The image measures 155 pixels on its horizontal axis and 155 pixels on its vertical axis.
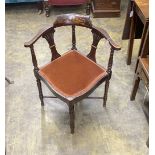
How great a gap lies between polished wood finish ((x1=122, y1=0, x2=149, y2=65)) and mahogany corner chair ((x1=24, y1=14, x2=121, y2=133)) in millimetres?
354

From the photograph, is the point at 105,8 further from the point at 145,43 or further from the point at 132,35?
the point at 145,43

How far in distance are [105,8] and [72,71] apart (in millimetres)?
1630

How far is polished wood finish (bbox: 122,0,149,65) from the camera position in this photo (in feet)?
7.05

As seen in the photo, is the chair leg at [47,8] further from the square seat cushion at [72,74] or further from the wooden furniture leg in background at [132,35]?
the square seat cushion at [72,74]

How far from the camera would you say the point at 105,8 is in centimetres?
343

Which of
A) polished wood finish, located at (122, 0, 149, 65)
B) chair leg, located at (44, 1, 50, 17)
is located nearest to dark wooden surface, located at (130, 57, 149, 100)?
polished wood finish, located at (122, 0, 149, 65)

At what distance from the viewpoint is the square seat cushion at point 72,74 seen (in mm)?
1950

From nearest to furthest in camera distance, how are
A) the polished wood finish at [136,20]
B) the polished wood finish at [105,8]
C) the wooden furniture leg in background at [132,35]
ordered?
the polished wood finish at [136,20], the wooden furniture leg in background at [132,35], the polished wood finish at [105,8]

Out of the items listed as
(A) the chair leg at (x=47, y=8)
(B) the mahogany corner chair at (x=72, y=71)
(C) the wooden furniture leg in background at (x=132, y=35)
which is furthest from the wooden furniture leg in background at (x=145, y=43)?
(A) the chair leg at (x=47, y=8)

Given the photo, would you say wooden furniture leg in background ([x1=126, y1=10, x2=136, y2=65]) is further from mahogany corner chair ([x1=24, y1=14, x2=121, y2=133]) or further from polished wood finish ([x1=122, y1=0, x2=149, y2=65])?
mahogany corner chair ([x1=24, y1=14, x2=121, y2=133])

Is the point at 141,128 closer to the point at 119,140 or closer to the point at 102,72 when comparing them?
the point at 119,140

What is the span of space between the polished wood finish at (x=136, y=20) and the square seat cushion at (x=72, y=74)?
466 millimetres

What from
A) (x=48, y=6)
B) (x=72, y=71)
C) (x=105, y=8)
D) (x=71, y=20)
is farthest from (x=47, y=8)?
(x=72, y=71)
